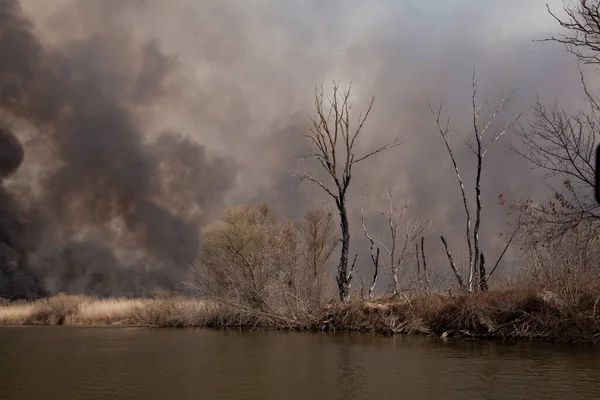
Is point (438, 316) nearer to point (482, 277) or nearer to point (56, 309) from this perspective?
point (482, 277)

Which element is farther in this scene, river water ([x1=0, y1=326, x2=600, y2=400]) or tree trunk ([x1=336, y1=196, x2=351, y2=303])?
tree trunk ([x1=336, y1=196, x2=351, y2=303])

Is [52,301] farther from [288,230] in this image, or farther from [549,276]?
[549,276]

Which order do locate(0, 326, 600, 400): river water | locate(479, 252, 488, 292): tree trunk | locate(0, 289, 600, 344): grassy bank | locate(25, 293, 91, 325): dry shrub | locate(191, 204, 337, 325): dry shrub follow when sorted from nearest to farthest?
locate(0, 326, 600, 400): river water → locate(0, 289, 600, 344): grassy bank → locate(479, 252, 488, 292): tree trunk → locate(191, 204, 337, 325): dry shrub → locate(25, 293, 91, 325): dry shrub

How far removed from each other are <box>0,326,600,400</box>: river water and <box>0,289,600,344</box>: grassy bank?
1605 millimetres

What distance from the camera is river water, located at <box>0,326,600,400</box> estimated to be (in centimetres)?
1074

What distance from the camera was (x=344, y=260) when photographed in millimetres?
28859

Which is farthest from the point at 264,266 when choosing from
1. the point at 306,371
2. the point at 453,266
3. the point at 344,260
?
the point at 306,371

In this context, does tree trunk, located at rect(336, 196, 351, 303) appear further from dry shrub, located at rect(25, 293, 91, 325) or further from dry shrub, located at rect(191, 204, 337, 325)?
dry shrub, located at rect(25, 293, 91, 325)

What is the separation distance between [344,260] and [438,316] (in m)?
6.99

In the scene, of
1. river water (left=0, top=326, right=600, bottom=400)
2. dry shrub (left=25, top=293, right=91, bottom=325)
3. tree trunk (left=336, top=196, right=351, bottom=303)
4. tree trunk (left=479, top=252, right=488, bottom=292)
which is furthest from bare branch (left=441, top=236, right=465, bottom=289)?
dry shrub (left=25, top=293, right=91, bottom=325)

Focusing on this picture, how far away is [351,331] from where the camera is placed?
2567cm

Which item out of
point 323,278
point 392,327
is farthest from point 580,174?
point 323,278

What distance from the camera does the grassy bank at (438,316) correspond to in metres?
18.9

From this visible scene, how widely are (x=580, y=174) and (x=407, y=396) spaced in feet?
42.4
